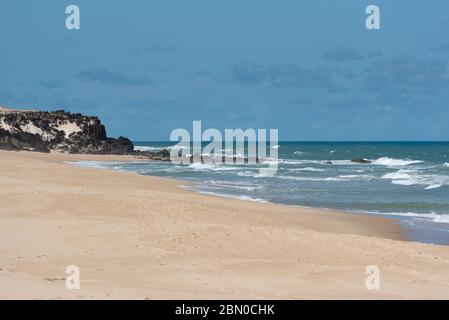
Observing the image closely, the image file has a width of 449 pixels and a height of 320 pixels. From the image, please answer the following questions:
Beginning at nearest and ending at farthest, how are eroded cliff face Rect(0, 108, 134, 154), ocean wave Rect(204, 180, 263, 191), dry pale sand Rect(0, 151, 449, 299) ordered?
dry pale sand Rect(0, 151, 449, 299) → ocean wave Rect(204, 180, 263, 191) → eroded cliff face Rect(0, 108, 134, 154)

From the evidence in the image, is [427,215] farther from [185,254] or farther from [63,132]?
[63,132]

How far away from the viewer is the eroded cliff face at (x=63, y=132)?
66.3 metres

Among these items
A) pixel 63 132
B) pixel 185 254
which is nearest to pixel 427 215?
pixel 185 254

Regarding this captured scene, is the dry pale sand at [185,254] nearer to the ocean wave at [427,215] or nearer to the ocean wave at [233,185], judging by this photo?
the ocean wave at [427,215]

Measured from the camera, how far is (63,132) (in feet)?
234

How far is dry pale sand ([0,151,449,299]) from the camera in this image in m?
8.57

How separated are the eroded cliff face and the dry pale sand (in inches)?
1884

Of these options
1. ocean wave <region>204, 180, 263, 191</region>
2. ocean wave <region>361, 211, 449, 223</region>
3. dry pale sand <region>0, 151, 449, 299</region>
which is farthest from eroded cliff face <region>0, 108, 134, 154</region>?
dry pale sand <region>0, 151, 449, 299</region>

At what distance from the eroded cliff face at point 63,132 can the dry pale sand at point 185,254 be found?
157 ft

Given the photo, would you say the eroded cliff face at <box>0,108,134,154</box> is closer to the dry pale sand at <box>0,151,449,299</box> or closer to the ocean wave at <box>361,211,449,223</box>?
the ocean wave at <box>361,211,449,223</box>

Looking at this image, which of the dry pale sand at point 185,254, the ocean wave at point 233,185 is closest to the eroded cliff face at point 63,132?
the ocean wave at point 233,185

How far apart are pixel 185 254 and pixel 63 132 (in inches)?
2450

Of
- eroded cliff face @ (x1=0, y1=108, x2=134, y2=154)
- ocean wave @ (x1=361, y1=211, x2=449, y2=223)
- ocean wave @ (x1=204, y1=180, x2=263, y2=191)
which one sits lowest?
ocean wave @ (x1=361, y1=211, x2=449, y2=223)
